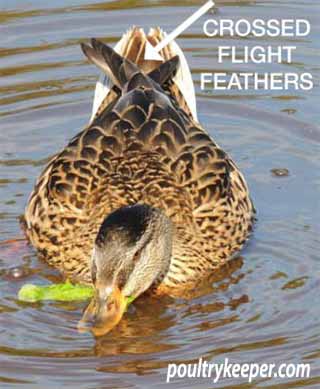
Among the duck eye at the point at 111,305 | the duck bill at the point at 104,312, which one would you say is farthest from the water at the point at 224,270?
the duck eye at the point at 111,305

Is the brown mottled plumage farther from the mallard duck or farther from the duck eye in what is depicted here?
the duck eye

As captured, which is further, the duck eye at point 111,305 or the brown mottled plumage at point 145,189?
the brown mottled plumage at point 145,189

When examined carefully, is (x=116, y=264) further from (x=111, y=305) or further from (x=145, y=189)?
(x=145, y=189)

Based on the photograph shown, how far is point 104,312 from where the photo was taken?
31.6 feet

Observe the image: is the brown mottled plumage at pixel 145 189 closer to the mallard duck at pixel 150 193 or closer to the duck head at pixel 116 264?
the mallard duck at pixel 150 193

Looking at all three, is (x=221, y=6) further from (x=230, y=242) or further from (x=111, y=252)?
(x=111, y=252)

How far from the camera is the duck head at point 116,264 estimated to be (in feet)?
31.5

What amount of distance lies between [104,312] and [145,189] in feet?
4.82

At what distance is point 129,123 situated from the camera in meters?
11.2

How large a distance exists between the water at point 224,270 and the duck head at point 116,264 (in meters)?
0.25

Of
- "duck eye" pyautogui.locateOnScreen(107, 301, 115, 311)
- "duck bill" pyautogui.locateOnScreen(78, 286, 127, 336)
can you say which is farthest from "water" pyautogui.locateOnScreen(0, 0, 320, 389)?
"duck eye" pyautogui.locateOnScreen(107, 301, 115, 311)

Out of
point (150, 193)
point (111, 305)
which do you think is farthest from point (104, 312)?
point (150, 193)

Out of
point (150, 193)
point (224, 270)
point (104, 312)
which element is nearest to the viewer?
point (104, 312)

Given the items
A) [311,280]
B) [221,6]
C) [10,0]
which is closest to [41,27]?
[10,0]
